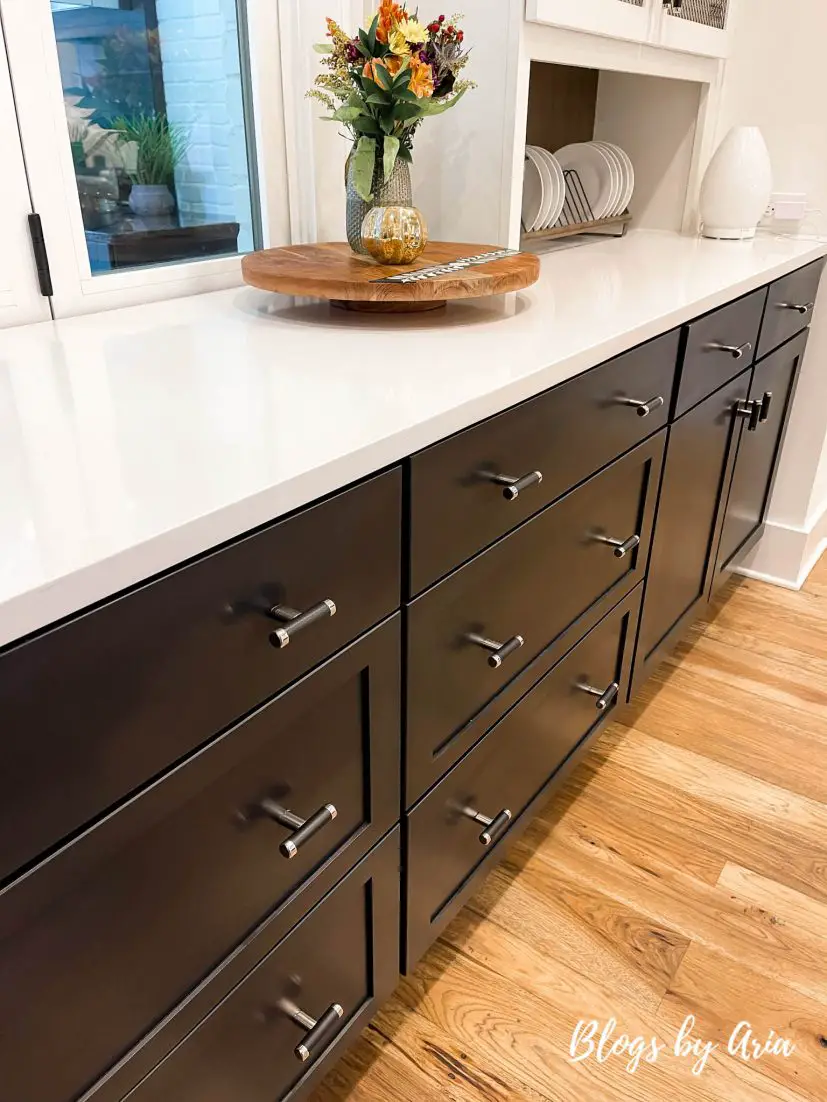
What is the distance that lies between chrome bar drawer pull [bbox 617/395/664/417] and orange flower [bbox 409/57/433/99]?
50 centimetres

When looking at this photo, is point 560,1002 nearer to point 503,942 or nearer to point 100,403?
point 503,942

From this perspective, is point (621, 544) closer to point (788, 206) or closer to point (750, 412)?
point (750, 412)

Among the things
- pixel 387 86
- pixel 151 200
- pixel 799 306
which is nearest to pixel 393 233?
pixel 387 86

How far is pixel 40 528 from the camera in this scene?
0.60 m

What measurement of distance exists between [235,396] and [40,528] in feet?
1.07

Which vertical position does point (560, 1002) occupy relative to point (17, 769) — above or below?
below

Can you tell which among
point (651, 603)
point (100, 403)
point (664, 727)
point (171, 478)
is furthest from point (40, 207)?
point (664, 727)

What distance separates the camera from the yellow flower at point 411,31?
1154 mm

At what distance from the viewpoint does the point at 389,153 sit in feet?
4.09

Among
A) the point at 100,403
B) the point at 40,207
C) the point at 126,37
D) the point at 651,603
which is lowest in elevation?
the point at 651,603

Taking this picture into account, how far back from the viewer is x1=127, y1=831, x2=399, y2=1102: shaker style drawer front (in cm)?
81

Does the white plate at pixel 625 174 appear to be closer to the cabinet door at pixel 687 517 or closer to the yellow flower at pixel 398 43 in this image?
the cabinet door at pixel 687 517

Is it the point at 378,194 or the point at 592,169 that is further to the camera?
the point at 592,169

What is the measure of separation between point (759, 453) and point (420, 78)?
127 centimetres
